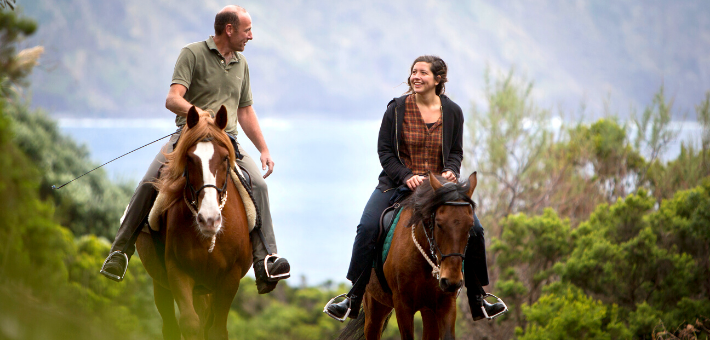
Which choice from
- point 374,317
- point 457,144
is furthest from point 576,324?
point 457,144

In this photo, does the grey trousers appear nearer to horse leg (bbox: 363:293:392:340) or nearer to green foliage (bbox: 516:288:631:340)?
horse leg (bbox: 363:293:392:340)

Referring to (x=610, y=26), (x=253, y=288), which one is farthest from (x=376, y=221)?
(x=610, y=26)

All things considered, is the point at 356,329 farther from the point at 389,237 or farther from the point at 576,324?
the point at 576,324

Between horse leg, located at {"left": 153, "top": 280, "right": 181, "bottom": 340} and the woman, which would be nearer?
horse leg, located at {"left": 153, "top": 280, "right": 181, "bottom": 340}

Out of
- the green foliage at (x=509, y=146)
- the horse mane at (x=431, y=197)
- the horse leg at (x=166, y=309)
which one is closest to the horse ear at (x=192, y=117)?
the horse leg at (x=166, y=309)

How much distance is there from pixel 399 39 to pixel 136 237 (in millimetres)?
140689

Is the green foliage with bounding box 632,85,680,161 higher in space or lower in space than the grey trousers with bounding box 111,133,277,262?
higher

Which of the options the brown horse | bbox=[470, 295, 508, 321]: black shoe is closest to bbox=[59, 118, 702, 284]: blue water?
bbox=[470, 295, 508, 321]: black shoe

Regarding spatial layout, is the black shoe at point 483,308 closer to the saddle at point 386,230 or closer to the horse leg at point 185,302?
the saddle at point 386,230

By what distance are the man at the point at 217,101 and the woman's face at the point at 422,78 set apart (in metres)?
1.57

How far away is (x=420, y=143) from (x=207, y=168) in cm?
226

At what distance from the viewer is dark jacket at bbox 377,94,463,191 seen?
6.26 metres

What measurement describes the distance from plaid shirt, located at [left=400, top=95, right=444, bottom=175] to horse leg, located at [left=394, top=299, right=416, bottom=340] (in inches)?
50.6

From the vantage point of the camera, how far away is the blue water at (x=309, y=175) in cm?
6419
